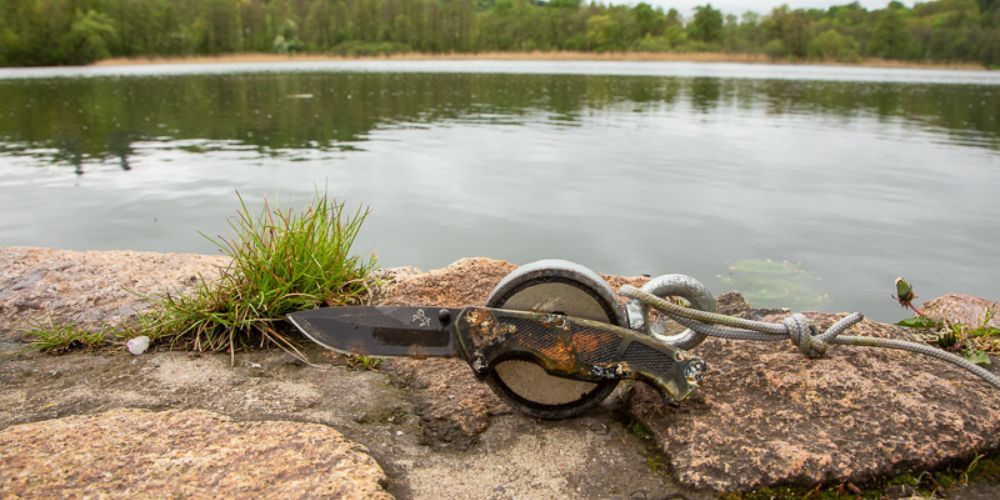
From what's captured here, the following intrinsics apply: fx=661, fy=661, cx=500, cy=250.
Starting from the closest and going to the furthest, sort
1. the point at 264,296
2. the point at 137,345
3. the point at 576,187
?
the point at 137,345
the point at 264,296
the point at 576,187

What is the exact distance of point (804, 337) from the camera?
2098 millimetres

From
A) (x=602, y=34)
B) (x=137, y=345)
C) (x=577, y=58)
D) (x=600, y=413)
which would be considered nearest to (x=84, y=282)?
(x=137, y=345)

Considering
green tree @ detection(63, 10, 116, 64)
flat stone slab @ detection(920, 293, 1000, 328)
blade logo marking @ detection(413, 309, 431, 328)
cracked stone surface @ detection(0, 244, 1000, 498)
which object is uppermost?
green tree @ detection(63, 10, 116, 64)

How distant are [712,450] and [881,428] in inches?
19.5

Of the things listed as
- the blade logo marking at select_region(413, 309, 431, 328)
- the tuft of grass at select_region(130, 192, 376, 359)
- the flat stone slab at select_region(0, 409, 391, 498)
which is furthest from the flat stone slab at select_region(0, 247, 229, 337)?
the blade logo marking at select_region(413, 309, 431, 328)

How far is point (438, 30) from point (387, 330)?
369 feet

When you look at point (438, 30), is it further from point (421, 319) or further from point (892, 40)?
point (421, 319)

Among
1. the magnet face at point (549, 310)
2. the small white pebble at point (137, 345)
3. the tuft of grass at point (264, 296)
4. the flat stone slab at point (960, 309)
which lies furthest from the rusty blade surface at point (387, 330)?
the flat stone slab at point (960, 309)

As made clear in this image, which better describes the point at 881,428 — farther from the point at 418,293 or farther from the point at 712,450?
the point at 418,293

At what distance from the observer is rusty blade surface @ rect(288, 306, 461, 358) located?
2.06 metres

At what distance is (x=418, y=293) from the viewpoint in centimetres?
311

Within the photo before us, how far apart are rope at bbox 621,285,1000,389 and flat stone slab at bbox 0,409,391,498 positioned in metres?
0.98

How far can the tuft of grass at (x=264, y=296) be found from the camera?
8.88ft

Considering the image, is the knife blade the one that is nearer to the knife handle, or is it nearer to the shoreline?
the knife handle
